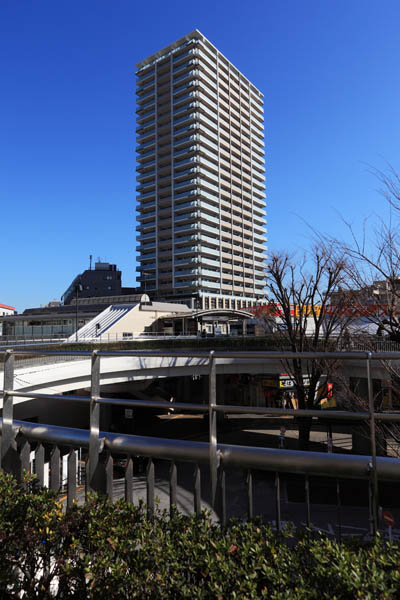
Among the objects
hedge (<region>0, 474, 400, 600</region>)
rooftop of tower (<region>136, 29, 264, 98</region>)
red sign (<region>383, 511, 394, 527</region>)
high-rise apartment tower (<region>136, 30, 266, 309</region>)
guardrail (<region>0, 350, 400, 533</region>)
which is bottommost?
red sign (<region>383, 511, 394, 527</region>)

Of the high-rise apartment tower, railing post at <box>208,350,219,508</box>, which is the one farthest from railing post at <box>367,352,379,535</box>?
the high-rise apartment tower

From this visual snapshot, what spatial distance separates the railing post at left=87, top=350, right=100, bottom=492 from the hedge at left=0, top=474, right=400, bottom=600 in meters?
0.29

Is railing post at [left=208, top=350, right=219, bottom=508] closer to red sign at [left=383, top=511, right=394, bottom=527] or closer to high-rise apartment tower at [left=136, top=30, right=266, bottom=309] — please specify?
red sign at [left=383, top=511, right=394, bottom=527]

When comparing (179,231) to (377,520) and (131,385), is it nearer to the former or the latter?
(131,385)

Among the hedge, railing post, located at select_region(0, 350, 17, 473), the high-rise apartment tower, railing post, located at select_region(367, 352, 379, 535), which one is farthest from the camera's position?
the high-rise apartment tower

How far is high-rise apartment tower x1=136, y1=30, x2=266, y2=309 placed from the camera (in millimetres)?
80312

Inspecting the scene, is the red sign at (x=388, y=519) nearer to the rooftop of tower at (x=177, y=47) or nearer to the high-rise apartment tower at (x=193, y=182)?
the high-rise apartment tower at (x=193, y=182)

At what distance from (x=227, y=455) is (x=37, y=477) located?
6.03 ft

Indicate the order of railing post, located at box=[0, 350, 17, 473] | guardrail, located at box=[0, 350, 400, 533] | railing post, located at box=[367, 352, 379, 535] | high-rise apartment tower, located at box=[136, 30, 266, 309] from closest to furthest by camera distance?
railing post, located at box=[367, 352, 379, 535]
guardrail, located at box=[0, 350, 400, 533]
railing post, located at box=[0, 350, 17, 473]
high-rise apartment tower, located at box=[136, 30, 266, 309]

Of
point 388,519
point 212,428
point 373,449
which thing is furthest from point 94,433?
point 388,519

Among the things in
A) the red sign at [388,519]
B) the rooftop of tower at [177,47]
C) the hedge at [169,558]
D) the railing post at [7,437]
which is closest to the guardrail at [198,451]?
the railing post at [7,437]

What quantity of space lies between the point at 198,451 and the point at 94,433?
89 cm

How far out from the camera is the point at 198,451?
107 inches

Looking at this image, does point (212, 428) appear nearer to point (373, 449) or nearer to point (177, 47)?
point (373, 449)
